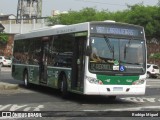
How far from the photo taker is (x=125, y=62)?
16422mm

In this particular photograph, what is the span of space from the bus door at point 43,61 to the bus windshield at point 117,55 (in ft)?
15.3

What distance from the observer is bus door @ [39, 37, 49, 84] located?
66.8ft

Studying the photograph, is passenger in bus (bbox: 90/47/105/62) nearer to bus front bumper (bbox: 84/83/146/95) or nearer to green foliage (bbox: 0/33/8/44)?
bus front bumper (bbox: 84/83/146/95)

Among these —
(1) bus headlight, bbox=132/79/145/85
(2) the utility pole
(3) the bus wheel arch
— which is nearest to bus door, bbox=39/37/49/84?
A: (3) the bus wheel arch

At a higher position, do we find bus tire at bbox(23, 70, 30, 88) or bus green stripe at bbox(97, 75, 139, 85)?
bus green stripe at bbox(97, 75, 139, 85)

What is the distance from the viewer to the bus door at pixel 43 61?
20.4 metres

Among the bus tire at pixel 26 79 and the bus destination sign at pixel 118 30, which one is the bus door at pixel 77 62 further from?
the bus tire at pixel 26 79

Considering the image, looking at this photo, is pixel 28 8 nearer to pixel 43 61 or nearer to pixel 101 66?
pixel 43 61

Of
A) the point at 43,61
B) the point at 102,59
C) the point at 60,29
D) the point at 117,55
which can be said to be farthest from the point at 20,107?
the point at 43,61

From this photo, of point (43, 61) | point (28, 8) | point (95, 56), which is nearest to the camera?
point (95, 56)

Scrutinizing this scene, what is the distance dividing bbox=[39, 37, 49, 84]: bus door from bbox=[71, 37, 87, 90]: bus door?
3.53 metres

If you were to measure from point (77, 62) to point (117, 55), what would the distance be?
60.9 inches

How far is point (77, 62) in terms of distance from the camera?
16.8m

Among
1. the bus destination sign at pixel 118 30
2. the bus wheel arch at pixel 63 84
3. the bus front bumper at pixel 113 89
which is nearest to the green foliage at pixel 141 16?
the bus wheel arch at pixel 63 84
